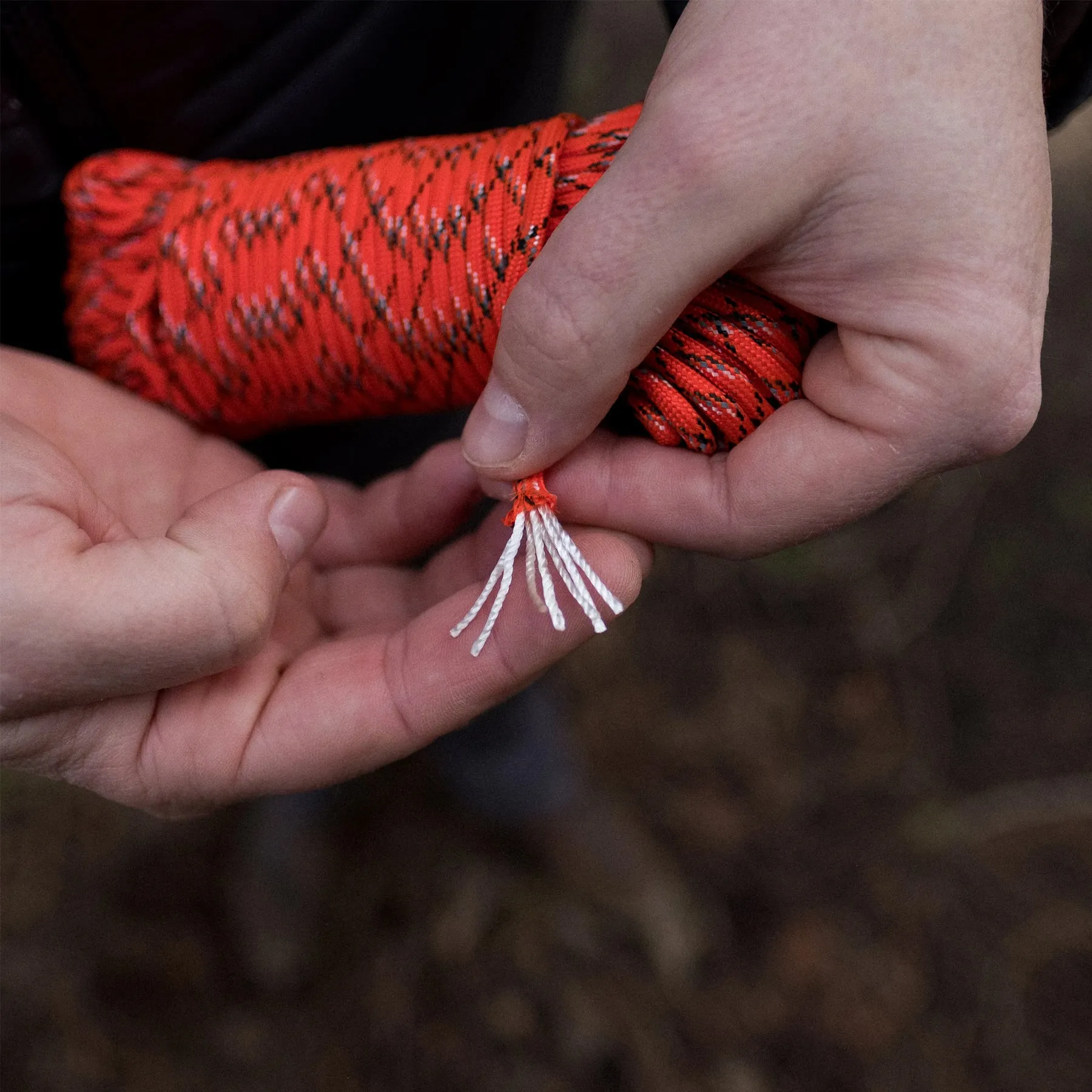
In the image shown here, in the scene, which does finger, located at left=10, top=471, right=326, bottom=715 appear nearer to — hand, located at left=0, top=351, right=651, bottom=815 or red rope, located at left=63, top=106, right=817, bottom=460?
hand, located at left=0, top=351, right=651, bottom=815

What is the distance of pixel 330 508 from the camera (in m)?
1.21

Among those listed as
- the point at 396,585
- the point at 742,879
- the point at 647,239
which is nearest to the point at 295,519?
the point at 396,585

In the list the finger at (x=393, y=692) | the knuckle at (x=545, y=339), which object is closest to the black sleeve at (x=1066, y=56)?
the knuckle at (x=545, y=339)

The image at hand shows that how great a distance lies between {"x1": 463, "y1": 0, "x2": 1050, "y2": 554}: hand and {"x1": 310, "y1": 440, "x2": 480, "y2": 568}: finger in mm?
278

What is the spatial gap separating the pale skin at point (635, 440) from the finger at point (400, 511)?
0.08 metres

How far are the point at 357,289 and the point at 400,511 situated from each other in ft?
0.96

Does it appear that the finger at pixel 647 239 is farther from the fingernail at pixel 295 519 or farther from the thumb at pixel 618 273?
the fingernail at pixel 295 519

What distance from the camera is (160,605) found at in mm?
786

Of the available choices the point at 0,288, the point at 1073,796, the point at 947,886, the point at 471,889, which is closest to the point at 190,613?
the point at 0,288

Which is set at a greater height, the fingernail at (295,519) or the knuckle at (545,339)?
the knuckle at (545,339)

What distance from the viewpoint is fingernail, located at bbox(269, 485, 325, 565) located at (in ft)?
2.97

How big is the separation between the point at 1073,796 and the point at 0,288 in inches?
76.7

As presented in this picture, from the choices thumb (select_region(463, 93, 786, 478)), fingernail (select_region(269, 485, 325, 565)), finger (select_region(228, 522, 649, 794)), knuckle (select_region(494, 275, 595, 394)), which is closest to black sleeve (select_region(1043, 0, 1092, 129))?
thumb (select_region(463, 93, 786, 478))

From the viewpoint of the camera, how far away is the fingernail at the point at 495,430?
0.82 m
